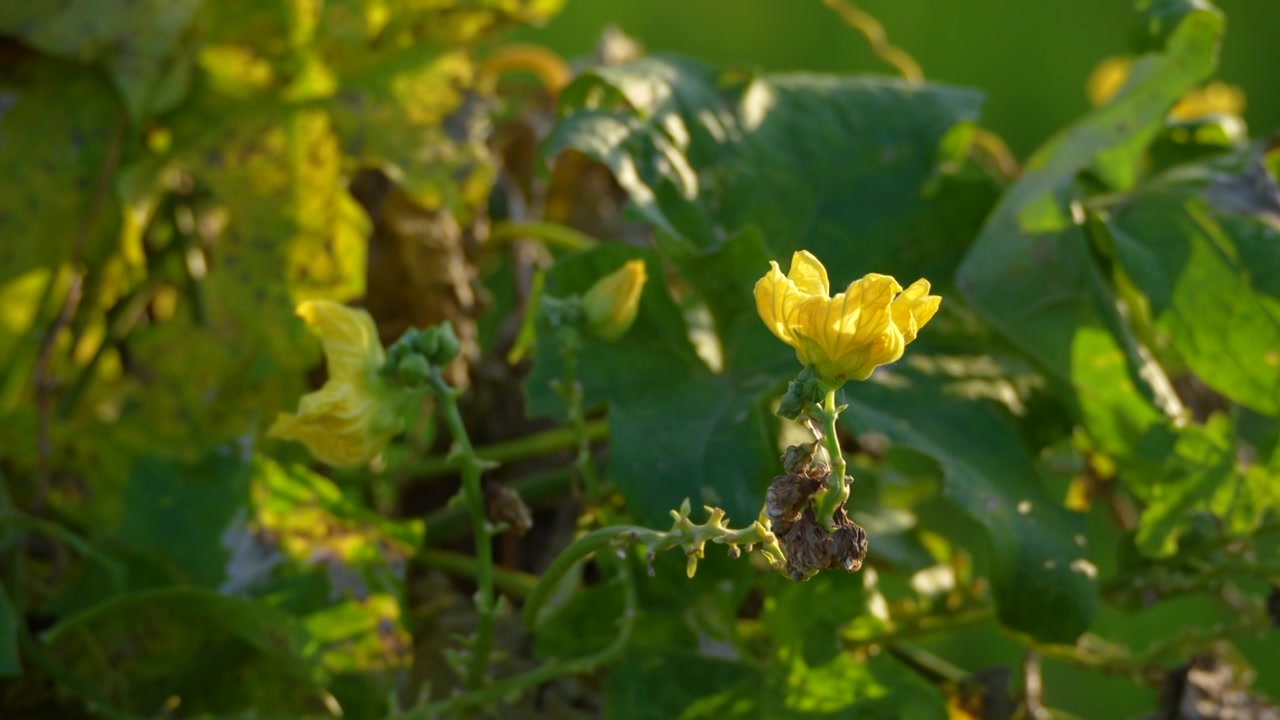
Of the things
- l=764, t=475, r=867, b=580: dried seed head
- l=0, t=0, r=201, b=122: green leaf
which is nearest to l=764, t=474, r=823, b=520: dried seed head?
l=764, t=475, r=867, b=580: dried seed head

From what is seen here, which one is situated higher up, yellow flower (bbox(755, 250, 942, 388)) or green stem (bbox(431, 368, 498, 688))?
yellow flower (bbox(755, 250, 942, 388))

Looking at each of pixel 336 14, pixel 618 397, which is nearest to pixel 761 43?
pixel 336 14

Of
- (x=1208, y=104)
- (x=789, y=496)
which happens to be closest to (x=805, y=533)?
(x=789, y=496)

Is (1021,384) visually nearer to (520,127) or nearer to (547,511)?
(547,511)

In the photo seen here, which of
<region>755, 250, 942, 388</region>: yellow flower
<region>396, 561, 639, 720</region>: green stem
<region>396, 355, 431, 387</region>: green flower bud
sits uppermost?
<region>755, 250, 942, 388</region>: yellow flower

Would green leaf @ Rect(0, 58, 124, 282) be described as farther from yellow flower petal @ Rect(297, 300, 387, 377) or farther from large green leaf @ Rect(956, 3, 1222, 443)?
large green leaf @ Rect(956, 3, 1222, 443)
